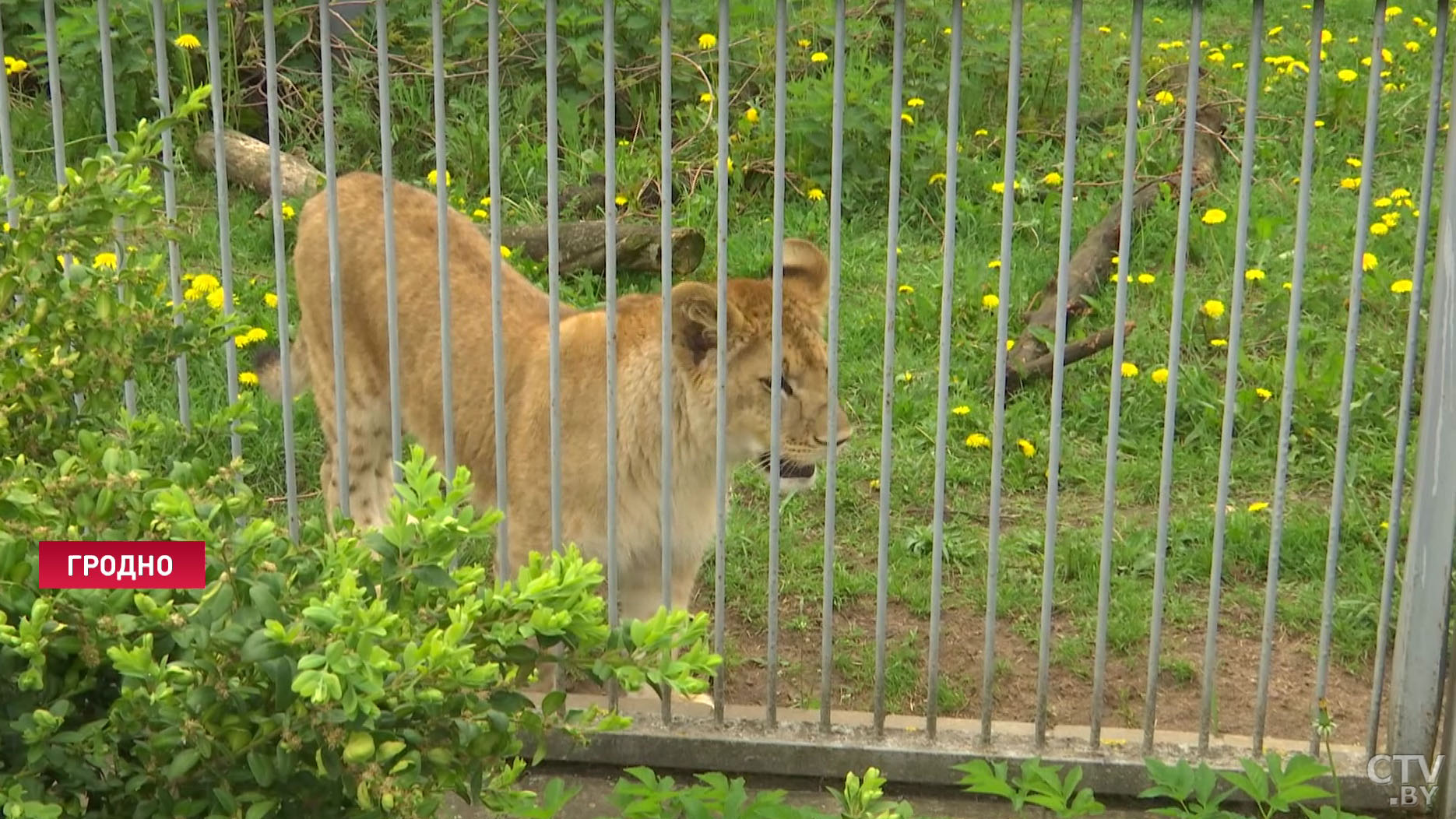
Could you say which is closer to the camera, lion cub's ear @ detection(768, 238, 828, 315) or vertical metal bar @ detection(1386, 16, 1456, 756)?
vertical metal bar @ detection(1386, 16, 1456, 756)

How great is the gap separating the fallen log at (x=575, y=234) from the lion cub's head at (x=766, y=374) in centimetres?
214

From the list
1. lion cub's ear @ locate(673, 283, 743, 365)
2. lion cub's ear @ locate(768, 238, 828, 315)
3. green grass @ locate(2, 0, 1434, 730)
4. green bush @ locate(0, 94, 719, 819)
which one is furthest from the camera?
green grass @ locate(2, 0, 1434, 730)

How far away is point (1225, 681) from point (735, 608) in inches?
58.5

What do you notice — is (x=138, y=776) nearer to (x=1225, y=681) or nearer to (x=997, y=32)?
(x=1225, y=681)

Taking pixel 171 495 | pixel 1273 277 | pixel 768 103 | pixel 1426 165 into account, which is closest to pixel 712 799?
pixel 171 495

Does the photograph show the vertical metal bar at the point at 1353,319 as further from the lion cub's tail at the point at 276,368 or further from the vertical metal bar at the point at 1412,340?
the lion cub's tail at the point at 276,368

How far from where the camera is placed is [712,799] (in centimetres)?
339

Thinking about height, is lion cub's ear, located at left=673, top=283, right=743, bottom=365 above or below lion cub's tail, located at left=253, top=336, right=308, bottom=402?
above

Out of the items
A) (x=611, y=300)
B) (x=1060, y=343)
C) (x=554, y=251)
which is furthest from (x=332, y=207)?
(x=1060, y=343)

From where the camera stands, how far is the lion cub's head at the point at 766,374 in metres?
4.43

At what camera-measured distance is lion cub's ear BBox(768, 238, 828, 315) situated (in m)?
4.64

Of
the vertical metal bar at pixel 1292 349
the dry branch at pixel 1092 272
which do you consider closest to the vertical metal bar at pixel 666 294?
the vertical metal bar at pixel 1292 349

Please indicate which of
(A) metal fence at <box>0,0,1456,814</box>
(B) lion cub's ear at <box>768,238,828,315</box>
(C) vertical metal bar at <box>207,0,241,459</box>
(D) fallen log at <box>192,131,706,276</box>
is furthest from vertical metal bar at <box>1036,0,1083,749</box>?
(D) fallen log at <box>192,131,706,276</box>

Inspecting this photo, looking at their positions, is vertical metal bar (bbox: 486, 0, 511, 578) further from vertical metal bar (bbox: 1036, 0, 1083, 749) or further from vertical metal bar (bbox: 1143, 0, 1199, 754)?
vertical metal bar (bbox: 1143, 0, 1199, 754)
